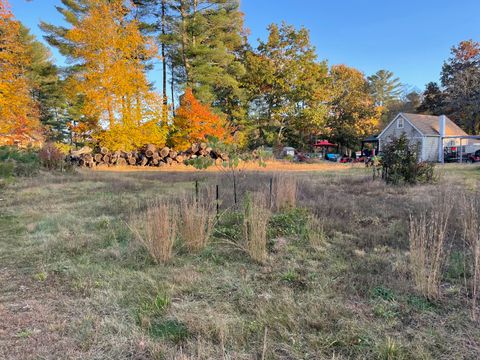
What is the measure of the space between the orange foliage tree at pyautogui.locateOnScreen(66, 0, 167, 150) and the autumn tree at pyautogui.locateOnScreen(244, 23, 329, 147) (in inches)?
468

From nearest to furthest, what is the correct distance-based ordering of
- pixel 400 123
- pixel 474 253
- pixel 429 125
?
pixel 474 253
pixel 429 125
pixel 400 123

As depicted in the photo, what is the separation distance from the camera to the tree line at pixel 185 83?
14.9 metres

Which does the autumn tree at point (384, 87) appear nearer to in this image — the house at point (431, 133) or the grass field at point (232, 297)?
the house at point (431, 133)

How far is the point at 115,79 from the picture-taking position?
1486cm

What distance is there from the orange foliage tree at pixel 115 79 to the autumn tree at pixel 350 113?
19544 mm

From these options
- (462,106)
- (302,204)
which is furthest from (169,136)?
(462,106)

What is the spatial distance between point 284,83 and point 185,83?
9092 mm

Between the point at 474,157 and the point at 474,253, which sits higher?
the point at 474,157

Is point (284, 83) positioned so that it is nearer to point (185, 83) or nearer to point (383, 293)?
point (185, 83)

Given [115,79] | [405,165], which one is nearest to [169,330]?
[405,165]

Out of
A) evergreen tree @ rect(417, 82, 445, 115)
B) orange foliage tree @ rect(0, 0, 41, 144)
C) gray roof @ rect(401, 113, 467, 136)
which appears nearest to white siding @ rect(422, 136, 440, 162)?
gray roof @ rect(401, 113, 467, 136)

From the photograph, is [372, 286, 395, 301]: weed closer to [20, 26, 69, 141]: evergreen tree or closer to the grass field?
the grass field

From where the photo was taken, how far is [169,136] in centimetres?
1961

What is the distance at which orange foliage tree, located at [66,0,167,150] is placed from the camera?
14781 millimetres
